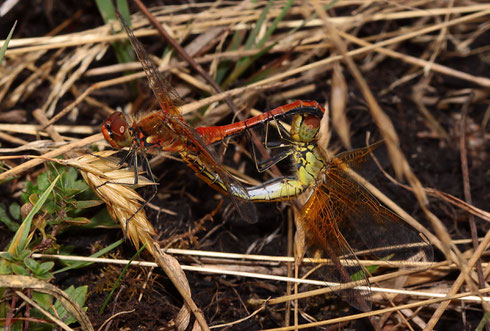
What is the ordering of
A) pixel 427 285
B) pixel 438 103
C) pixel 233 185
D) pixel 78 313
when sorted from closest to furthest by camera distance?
pixel 78 313
pixel 233 185
pixel 427 285
pixel 438 103

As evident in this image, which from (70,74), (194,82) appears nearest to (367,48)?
(194,82)

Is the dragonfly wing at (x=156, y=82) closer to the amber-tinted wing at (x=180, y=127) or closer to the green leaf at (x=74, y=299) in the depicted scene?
the amber-tinted wing at (x=180, y=127)

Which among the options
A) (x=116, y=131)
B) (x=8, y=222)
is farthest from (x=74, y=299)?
(x=116, y=131)

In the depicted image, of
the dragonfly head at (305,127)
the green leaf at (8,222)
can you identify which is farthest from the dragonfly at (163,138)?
the green leaf at (8,222)

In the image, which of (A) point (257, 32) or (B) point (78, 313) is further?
(A) point (257, 32)

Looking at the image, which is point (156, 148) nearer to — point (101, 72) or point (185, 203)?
point (185, 203)

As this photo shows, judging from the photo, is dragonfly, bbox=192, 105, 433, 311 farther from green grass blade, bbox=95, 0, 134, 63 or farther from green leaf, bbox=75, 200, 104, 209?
green grass blade, bbox=95, 0, 134, 63

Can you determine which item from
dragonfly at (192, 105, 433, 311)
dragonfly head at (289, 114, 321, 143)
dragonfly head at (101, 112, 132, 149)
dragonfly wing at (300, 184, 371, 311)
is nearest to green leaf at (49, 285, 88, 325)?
dragonfly head at (101, 112, 132, 149)

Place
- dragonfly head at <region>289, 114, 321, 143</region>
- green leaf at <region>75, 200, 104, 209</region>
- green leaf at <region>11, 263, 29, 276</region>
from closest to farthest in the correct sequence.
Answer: green leaf at <region>11, 263, 29, 276</region> → green leaf at <region>75, 200, 104, 209</region> → dragonfly head at <region>289, 114, 321, 143</region>
